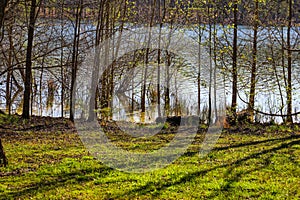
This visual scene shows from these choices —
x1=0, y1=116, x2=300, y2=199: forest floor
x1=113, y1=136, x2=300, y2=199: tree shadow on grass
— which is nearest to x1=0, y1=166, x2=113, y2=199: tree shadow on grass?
x1=0, y1=116, x2=300, y2=199: forest floor

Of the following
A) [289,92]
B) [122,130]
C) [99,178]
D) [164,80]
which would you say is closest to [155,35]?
[164,80]

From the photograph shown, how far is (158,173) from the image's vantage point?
18.4 ft

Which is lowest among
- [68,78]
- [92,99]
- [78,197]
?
[78,197]

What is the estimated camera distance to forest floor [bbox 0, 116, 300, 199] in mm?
4664

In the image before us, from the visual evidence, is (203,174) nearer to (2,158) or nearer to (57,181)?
(57,181)

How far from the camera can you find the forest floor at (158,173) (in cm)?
466

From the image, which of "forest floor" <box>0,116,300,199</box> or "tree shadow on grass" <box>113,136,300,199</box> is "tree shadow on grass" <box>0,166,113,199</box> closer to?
"forest floor" <box>0,116,300,199</box>

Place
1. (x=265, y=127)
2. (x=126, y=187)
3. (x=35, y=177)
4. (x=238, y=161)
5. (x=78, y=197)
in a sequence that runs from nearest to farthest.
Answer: (x=78, y=197) → (x=126, y=187) → (x=35, y=177) → (x=238, y=161) → (x=265, y=127)

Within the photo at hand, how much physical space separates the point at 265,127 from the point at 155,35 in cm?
580

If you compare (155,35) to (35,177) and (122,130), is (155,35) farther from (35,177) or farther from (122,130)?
(35,177)

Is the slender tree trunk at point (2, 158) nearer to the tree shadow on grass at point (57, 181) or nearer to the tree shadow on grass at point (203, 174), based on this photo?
the tree shadow on grass at point (57, 181)

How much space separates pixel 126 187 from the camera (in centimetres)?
491

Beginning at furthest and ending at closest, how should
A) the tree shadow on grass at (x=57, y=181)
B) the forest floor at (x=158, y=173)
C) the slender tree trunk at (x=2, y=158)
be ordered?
the slender tree trunk at (x=2, y=158), the forest floor at (x=158, y=173), the tree shadow on grass at (x=57, y=181)

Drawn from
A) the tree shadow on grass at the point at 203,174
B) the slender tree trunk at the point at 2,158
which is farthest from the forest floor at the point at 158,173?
the slender tree trunk at the point at 2,158
